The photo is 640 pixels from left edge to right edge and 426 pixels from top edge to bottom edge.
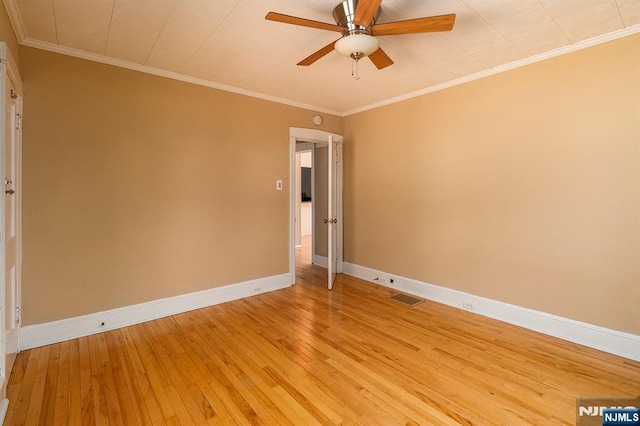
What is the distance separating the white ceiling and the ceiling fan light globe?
0.26 meters

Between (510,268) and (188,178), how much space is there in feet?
12.4

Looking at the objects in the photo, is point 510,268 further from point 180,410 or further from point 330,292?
point 180,410

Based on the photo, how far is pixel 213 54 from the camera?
2932 mm

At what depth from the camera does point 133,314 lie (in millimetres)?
3221

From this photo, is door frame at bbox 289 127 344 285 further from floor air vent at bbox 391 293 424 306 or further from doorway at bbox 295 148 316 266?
doorway at bbox 295 148 316 266

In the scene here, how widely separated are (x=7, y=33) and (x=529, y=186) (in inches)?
182

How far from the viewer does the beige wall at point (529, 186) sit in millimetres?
2596

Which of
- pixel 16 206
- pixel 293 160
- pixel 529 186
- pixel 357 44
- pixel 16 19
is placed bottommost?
pixel 16 206

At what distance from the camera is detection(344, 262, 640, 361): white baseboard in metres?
2.60

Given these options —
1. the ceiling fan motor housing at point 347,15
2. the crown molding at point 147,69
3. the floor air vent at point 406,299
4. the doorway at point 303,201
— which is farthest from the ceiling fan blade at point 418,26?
the doorway at point 303,201

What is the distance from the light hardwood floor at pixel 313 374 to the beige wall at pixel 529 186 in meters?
0.53

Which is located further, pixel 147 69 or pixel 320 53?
pixel 147 69

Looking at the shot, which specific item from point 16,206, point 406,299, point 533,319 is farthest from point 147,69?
point 533,319

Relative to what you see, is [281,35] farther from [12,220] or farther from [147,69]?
[12,220]
